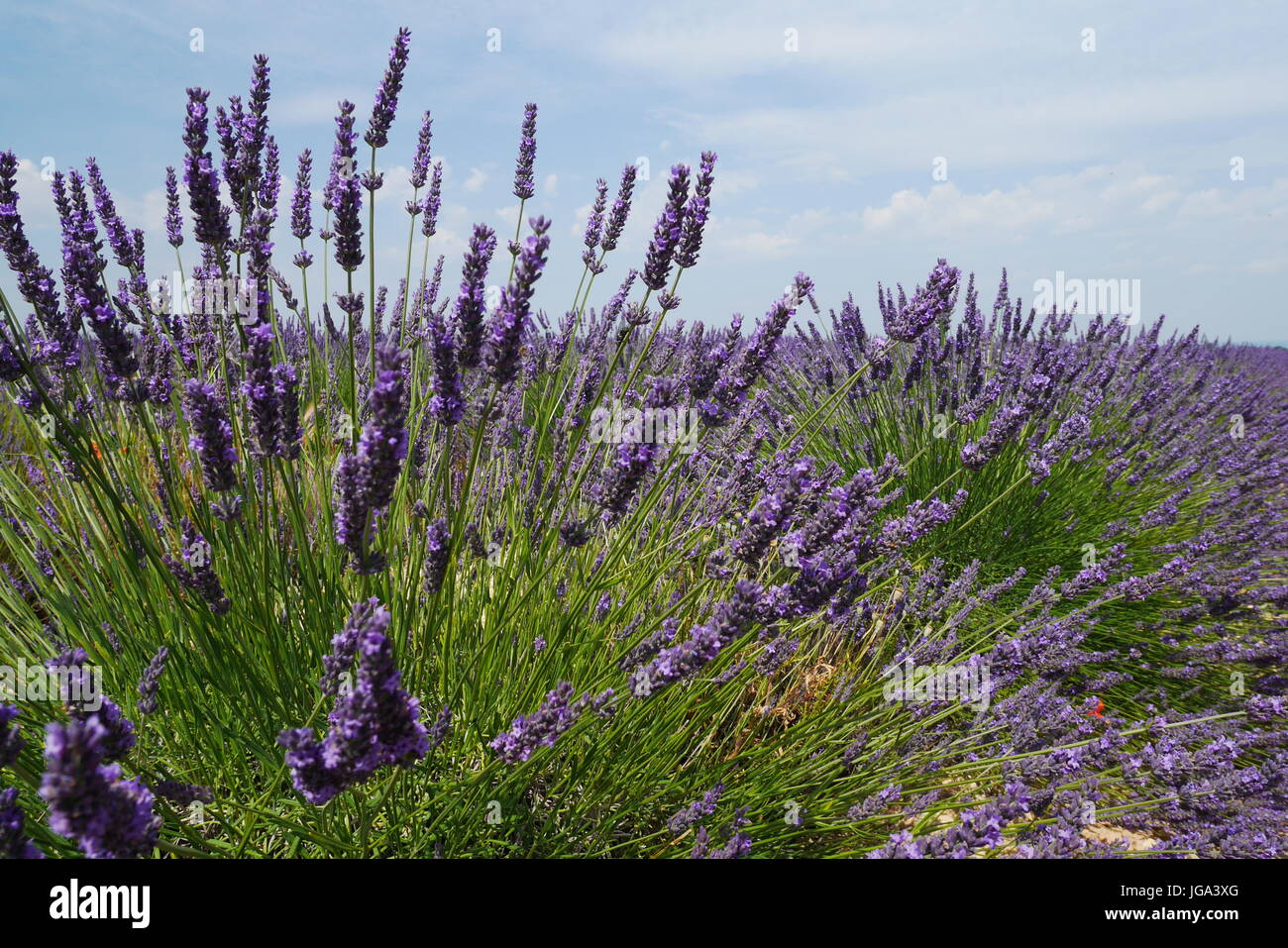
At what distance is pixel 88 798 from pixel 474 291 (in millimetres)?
962

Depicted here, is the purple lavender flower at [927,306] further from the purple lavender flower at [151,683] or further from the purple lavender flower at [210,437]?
the purple lavender flower at [151,683]

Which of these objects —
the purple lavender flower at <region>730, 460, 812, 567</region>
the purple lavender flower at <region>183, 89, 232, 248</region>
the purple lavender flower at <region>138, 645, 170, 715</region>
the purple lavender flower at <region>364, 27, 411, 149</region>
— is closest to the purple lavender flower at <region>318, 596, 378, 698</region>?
the purple lavender flower at <region>138, 645, 170, 715</region>

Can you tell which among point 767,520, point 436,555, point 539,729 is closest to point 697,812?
point 539,729

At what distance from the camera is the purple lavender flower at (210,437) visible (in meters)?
1.31

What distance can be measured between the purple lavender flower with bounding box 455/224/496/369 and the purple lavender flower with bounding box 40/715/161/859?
0.86 metres

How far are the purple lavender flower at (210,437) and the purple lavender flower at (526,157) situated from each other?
162cm

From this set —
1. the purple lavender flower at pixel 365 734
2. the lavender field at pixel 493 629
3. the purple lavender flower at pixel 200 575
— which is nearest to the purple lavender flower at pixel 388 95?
the lavender field at pixel 493 629

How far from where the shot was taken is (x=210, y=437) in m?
1.35

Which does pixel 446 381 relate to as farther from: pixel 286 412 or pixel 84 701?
pixel 84 701

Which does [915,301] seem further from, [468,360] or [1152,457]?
[1152,457]

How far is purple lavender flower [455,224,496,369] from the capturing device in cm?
132

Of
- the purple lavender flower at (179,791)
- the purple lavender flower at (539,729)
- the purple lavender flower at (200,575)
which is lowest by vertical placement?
the purple lavender flower at (179,791)

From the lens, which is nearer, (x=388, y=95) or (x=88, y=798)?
Result: (x=88, y=798)
